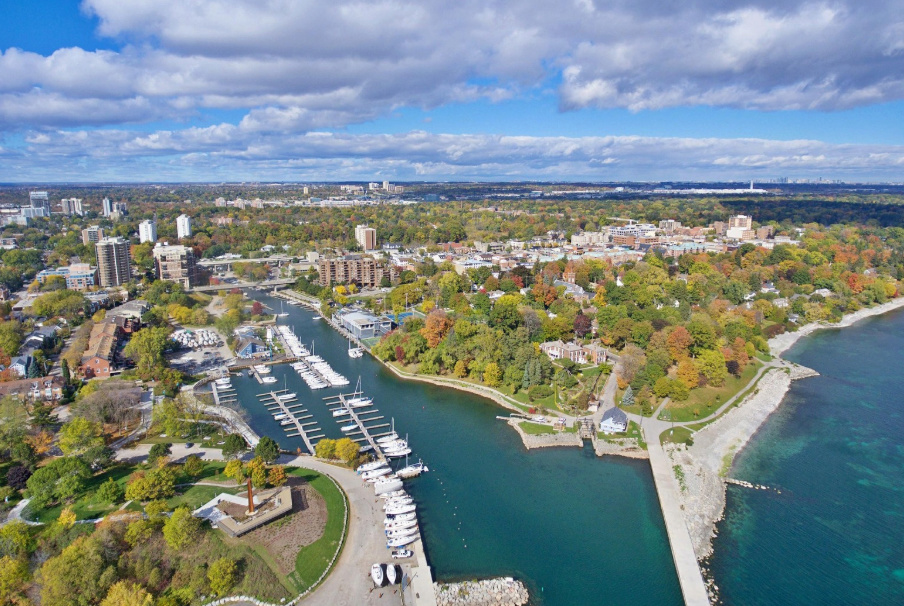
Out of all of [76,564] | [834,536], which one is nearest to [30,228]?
[76,564]

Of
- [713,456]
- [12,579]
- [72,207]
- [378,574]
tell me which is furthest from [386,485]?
[72,207]

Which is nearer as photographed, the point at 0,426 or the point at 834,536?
the point at 834,536

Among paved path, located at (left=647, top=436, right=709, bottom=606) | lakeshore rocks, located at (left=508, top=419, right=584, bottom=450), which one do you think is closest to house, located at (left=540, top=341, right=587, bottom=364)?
lakeshore rocks, located at (left=508, top=419, right=584, bottom=450)

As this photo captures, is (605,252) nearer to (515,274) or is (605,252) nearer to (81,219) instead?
(515,274)

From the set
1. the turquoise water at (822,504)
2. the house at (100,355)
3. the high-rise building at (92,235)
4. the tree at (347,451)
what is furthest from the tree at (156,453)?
the high-rise building at (92,235)

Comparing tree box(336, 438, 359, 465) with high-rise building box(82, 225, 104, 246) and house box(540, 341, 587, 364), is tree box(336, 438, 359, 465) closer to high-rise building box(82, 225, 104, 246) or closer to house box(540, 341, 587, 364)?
house box(540, 341, 587, 364)

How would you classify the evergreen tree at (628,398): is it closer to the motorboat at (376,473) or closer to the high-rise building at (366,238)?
the motorboat at (376,473)
